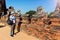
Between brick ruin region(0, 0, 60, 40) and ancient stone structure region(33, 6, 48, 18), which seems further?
ancient stone structure region(33, 6, 48, 18)

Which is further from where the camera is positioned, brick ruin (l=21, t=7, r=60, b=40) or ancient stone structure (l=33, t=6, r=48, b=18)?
ancient stone structure (l=33, t=6, r=48, b=18)

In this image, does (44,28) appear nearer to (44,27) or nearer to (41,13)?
(44,27)

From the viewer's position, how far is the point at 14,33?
14.5 metres

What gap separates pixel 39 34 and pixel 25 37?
157 cm

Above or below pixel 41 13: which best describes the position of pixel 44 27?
below

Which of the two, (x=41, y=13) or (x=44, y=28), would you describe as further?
(x=41, y=13)

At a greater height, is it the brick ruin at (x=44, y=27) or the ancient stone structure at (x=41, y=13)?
the ancient stone structure at (x=41, y=13)

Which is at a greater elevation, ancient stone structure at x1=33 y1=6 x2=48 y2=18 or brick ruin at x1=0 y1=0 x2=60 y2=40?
ancient stone structure at x1=33 y1=6 x2=48 y2=18

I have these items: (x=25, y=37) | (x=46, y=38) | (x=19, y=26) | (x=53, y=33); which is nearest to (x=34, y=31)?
(x=25, y=37)

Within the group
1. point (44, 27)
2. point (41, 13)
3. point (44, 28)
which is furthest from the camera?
point (41, 13)

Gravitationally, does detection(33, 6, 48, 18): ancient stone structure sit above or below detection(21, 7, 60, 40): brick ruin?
above

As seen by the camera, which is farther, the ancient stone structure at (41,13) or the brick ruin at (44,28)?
the ancient stone structure at (41,13)

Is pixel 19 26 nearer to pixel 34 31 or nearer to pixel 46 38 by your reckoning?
pixel 34 31

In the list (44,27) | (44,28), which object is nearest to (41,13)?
(44,27)
